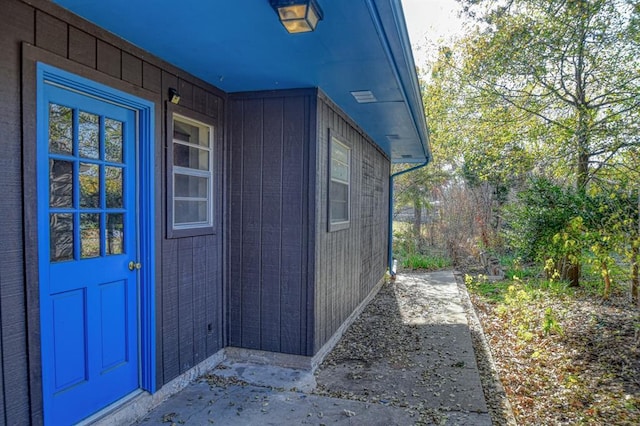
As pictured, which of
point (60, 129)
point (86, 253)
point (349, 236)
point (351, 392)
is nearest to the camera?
point (60, 129)

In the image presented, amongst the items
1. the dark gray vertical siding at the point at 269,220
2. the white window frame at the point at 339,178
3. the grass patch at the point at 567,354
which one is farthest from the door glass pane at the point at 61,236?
the grass patch at the point at 567,354

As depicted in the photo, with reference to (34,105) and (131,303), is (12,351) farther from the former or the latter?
(34,105)

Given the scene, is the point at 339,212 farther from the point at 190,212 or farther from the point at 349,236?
the point at 190,212

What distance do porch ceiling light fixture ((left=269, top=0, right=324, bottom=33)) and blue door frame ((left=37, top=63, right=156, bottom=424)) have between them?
1164mm

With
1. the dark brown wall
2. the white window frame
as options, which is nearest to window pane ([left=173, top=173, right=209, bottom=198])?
the dark brown wall

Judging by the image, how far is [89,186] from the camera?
7.78 ft

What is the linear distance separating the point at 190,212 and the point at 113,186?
2.43 feet

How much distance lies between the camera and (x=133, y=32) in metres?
2.34

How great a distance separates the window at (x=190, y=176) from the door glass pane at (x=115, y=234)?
36 cm

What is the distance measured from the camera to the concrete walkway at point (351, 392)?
2.71 meters

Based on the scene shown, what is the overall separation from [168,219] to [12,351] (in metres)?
1.22

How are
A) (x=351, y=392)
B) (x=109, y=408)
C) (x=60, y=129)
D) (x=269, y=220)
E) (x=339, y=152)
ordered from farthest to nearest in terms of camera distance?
(x=339, y=152) → (x=269, y=220) → (x=351, y=392) → (x=109, y=408) → (x=60, y=129)

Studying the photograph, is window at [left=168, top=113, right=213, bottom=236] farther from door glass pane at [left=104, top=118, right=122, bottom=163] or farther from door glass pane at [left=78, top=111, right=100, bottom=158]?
door glass pane at [left=78, top=111, right=100, bottom=158]

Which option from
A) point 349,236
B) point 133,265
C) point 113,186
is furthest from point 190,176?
point 349,236
